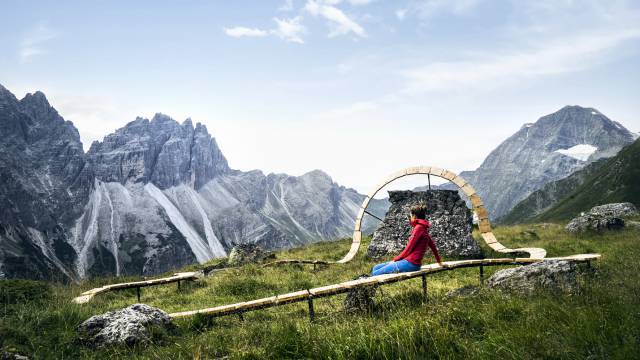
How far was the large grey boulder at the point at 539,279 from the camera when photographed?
24.4ft

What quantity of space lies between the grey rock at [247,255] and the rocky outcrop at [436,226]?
269 inches

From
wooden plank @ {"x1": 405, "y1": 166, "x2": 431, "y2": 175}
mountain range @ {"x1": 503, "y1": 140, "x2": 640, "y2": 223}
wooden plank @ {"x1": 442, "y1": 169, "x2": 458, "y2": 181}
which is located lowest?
mountain range @ {"x1": 503, "y1": 140, "x2": 640, "y2": 223}

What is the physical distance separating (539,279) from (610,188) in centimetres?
18609

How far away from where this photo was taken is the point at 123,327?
712cm

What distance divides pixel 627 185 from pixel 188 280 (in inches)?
7063

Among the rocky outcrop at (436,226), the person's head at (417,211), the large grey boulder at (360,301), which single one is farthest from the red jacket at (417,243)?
the rocky outcrop at (436,226)

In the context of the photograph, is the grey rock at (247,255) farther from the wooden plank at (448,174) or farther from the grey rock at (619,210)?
the grey rock at (619,210)

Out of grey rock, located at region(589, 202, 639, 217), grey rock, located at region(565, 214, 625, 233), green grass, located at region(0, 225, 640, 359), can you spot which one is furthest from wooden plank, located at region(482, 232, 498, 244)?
grey rock, located at region(589, 202, 639, 217)

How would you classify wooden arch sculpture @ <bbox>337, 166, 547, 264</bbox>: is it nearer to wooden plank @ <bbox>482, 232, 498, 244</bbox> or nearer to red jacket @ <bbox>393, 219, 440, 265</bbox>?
wooden plank @ <bbox>482, 232, 498, 244</bbox>

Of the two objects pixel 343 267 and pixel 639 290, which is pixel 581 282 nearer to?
pixel 639 290

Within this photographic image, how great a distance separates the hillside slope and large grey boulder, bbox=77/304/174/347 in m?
167

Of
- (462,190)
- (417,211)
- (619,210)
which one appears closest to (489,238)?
(462,190)

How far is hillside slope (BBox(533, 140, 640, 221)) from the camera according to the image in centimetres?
14912

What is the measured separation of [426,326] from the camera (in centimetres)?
533
